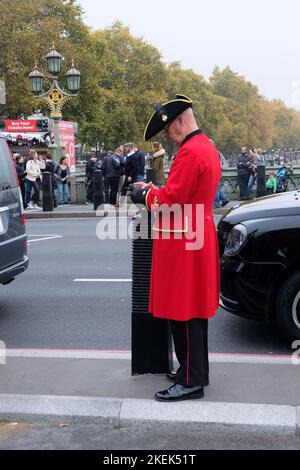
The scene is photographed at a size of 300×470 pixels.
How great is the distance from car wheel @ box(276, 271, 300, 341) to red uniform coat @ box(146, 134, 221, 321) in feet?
4.30

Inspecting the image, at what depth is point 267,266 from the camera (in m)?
5.30

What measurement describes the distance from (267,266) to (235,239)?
1.16 ft

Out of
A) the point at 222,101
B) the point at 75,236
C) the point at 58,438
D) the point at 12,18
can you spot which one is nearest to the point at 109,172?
the point at 75,236

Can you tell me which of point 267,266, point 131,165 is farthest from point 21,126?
point 267,266

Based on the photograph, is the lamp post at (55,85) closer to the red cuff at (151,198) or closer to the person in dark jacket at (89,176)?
the person in dark jacket at (89,176)

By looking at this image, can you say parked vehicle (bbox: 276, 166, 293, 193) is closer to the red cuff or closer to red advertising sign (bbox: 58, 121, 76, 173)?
red advertising sign (bbox: 58, 121, 76, 173)

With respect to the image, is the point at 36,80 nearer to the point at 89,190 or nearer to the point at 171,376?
the point at 89,190

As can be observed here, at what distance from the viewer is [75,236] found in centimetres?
1337

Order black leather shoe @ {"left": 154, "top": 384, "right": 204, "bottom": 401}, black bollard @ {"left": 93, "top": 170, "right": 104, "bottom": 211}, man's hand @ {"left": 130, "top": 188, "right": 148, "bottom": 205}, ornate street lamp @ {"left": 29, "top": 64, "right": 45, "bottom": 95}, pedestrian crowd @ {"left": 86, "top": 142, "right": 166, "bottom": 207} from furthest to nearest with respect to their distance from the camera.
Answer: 1. ornate street lamp @ {"left": 29, "top": 64, "right": 45, "bottom": 95}
2. black bollard @ {"left": 93, "top": 170, "right": 104, "bottom": 211}
3. pedestrian crowd @ {"left": 86, "top": 142, "right": 166, "bottom": 207}
4. black leather shoe @ {"left": 154, "top": 384, "right": 204, "bottom": 401}
5. man's hand @ {"left": 130, "top": 188, "right": 148, "bottom": 205}

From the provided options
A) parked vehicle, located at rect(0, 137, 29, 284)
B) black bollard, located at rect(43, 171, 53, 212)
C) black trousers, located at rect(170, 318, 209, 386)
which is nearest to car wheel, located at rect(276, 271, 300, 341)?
black trousers, located at rect(170, 318, 209, 386)

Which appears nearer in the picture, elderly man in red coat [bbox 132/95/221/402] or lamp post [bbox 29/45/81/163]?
elderly man in red coat [bbox 132/95/221/402]

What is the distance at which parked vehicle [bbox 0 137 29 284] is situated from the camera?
6441 mm

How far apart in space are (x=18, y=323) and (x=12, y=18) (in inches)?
1364
